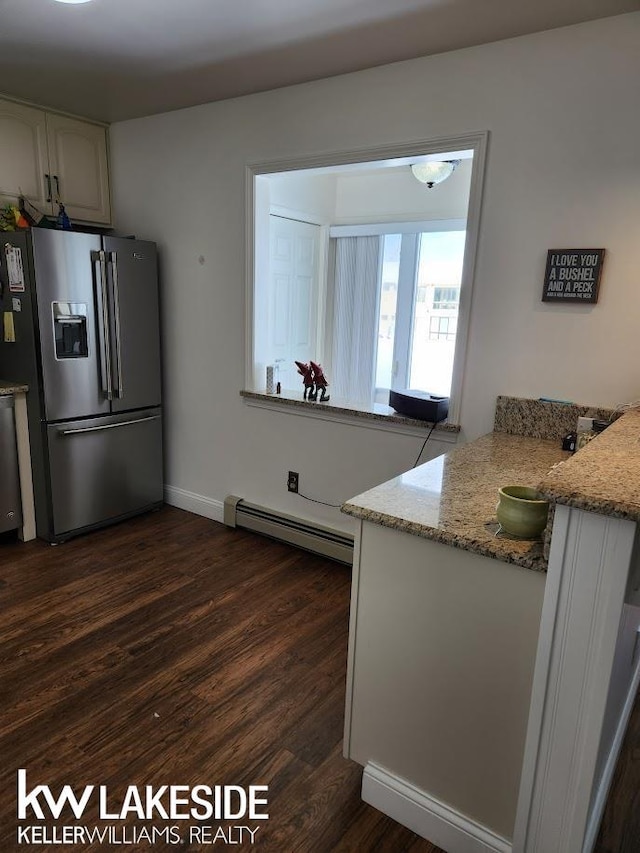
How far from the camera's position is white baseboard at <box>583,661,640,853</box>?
4.76 feet

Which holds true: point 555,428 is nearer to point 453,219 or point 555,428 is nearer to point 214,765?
point 214,765

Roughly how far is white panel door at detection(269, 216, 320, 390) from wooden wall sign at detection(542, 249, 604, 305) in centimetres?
212

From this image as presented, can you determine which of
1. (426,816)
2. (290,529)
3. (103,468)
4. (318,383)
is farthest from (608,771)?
(103,468)

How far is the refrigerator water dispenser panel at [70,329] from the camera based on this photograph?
300cm

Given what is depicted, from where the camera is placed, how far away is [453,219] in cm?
401

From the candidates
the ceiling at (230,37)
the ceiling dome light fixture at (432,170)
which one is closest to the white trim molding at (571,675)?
the ceiling at (230,37)

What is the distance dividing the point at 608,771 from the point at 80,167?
3.99m

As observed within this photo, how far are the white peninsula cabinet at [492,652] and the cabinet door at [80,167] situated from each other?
2.96 metres

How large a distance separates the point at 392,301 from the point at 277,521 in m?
2.20

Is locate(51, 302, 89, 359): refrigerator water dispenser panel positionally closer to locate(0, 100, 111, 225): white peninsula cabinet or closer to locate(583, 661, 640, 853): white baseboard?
locate(0, 100, 111, 225): white peninsula cabinet

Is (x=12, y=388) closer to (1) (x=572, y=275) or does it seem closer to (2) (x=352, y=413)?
(2) (x=352, y=413)

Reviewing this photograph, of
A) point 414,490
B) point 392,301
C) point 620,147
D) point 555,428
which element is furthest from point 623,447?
point 392,301

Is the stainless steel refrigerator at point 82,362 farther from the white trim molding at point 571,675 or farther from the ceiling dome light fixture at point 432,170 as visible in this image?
the white trim molding at point 571,675

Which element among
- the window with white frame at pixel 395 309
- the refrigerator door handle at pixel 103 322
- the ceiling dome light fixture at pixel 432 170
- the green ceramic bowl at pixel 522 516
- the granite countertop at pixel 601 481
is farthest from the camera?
the window with white frame at pixel 395 309
